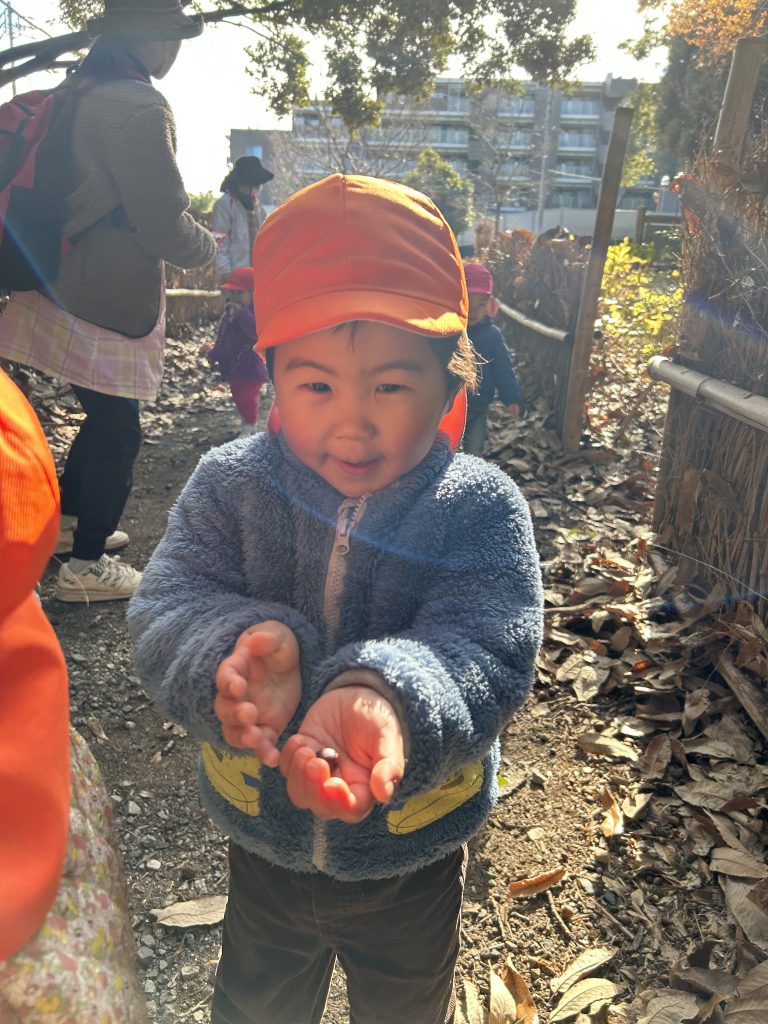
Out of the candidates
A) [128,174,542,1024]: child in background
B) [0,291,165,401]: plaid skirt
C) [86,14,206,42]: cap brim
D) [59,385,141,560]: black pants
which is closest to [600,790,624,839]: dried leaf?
[128,174,542,1024]: child in background

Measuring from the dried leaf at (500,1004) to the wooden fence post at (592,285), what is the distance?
4.32m

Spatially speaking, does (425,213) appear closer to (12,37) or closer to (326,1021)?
(326,1021)

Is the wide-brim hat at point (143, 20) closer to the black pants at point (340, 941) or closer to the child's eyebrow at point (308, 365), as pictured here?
the child's eyebrow at point (308, 365)

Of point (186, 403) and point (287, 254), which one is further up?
point (287, 254)

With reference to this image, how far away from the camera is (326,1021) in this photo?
179 cm

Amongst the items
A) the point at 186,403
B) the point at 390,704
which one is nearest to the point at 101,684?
the point at 390,704

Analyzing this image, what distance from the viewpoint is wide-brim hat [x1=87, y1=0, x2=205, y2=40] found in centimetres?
307

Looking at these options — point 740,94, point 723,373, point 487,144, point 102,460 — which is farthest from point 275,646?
point 487,144

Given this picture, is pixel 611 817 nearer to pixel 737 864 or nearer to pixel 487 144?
pixel 737 864

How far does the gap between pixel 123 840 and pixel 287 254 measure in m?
1.81

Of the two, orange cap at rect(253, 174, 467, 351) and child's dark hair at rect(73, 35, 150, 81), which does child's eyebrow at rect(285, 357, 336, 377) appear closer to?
orange cap at rect(253, 174, 467, 351)

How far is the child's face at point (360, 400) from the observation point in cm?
114

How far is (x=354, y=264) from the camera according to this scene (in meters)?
1.13

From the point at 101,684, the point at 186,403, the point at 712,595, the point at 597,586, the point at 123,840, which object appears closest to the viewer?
the point at 123,840
